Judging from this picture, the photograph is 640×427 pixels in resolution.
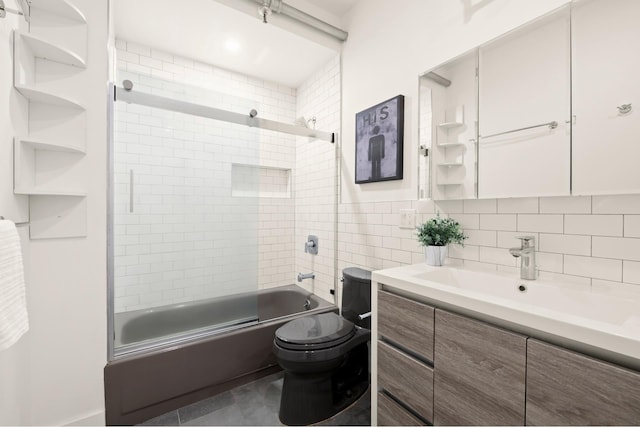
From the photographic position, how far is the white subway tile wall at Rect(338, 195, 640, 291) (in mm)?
1027

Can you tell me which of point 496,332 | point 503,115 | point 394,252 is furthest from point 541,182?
point 394,252

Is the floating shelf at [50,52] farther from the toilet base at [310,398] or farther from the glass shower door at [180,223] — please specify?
the toilet base at [310,398]

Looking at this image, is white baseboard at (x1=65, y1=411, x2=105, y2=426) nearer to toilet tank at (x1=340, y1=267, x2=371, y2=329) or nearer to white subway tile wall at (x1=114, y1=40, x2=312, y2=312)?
white subway tile wall at (x1=114, y1=40, x2=312, y2=312)

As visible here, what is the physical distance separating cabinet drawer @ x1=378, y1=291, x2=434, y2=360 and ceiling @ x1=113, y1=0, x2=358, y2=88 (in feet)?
7.32

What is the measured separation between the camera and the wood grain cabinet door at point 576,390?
673mm

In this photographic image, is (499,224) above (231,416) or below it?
above

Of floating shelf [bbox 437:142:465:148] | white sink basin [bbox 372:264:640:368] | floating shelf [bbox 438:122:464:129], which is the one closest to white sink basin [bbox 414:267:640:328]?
white sink basin [bbox 372:264:640:368]

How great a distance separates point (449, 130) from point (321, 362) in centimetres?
153

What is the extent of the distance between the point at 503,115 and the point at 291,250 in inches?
93.2

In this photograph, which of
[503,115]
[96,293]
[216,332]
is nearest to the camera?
[503,115]

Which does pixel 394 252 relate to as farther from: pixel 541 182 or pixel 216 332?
pixel 216 332

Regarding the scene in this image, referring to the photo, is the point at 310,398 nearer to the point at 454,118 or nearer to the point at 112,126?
the point at 454,118

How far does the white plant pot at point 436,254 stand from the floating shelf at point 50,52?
6.90 feet

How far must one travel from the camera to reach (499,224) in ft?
4.54
